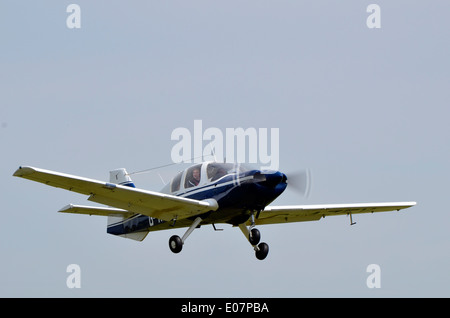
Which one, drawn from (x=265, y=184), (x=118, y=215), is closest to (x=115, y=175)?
(x=118, y=215)

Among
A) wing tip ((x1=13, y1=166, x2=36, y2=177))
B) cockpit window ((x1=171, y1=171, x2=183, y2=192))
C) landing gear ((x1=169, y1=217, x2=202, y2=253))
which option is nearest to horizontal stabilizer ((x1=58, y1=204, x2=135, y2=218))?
cockpit window ((x1=171, y1=171, x2=183, y2=192))

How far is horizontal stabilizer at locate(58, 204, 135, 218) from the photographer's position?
32781 mm

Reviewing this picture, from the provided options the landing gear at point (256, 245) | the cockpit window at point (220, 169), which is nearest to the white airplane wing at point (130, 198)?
the cockpit window at point (220, 169)

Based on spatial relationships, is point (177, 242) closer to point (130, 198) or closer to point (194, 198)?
point (194, 198)

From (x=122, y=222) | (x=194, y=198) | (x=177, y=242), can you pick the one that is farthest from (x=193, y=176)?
(x=122, y=222)

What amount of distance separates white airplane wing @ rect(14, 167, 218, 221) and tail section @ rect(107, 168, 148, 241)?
5.90ft

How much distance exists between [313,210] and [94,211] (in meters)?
7.20

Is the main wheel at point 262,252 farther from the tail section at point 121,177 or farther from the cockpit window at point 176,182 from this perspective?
the tail section at point 121,177

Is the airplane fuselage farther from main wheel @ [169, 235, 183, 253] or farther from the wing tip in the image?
the wing tip

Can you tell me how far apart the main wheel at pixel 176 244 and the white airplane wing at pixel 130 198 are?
2.71ft

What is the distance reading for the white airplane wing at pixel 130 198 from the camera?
1133 inches

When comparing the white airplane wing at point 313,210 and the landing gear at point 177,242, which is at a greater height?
the white airplane wing at point 313,210

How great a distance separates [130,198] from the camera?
1214 inches
